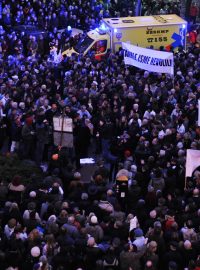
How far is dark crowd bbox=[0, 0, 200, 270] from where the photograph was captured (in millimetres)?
14625

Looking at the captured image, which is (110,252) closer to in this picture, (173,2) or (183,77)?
(183,77)

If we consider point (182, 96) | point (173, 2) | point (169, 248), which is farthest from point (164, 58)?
point (173, 2)

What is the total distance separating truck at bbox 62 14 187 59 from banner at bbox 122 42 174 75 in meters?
5.46

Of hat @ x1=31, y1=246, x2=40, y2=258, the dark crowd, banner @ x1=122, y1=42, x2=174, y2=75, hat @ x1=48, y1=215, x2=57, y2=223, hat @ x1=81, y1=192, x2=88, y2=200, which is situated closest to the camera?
hat @ x1=31, y1=246, x2=40, y2=258

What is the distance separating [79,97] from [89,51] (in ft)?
24.4

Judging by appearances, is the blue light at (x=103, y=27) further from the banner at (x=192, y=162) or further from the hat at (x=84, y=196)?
the hat at (x=84, y=196)

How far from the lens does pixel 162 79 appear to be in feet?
82.3

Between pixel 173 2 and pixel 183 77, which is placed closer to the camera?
pixel 183 77

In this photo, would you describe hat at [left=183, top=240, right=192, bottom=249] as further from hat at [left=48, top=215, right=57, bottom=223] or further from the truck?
the truck

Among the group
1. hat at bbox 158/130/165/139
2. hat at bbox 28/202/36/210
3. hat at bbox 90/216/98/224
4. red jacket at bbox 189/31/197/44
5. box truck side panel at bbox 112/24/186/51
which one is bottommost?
red jacket at bbox 189/31/197/44

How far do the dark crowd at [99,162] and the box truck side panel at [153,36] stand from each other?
1.20 metres

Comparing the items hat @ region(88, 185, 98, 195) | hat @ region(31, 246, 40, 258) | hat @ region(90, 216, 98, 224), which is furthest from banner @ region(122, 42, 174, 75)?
hat @ region(31, 246, 40, 258)

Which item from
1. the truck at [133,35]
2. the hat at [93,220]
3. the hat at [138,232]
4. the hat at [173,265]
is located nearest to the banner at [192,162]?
the hat at [138,232]

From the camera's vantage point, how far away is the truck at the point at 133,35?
30047 millimetres
